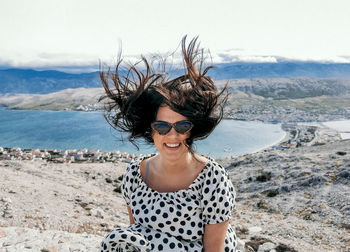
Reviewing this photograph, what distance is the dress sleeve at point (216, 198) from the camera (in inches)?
91.4

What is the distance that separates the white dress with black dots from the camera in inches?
90.7

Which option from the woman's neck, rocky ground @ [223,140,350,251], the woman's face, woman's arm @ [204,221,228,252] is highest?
the woman's face

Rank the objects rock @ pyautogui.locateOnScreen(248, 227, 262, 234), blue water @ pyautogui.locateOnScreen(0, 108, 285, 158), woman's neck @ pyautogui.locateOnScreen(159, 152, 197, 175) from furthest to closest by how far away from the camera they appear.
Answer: blue water @ pyautogui.locateOnScreen(0, 108, 285, 158)
rock @ pyautogui.locateOnScreen(248, 227, 262, 234)
woman's neck @ pyautogui.locateOnScreen(159, 152, 197, 175)

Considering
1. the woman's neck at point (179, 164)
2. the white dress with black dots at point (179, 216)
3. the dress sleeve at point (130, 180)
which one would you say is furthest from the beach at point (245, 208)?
the woman's neck at point (179, 164)

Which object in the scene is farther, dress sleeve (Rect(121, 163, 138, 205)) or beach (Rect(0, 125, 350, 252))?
beach (Rect(0, 125, 350, 252))

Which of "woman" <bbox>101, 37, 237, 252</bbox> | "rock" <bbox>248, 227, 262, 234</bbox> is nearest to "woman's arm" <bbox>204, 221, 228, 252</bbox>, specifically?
"woman" <bbox>101, 37, 237, 252</bbox>

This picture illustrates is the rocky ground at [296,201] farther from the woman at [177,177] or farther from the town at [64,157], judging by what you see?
the town at [64,157]

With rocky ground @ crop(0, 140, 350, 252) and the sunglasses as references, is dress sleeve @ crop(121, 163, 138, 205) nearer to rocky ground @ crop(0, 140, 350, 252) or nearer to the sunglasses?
the sunglasses

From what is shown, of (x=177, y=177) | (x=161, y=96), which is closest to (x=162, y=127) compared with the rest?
(x=161, y=96)

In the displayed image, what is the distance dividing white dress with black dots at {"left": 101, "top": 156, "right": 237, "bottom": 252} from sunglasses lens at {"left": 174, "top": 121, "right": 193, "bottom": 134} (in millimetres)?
396

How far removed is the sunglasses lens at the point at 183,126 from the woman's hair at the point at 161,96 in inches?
2.2

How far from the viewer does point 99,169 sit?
15586 mm

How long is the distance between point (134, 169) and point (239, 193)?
417 inches

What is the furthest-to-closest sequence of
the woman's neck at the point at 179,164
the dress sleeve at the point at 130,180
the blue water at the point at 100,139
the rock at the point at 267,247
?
the blue water at the point at 100,139 → the rock at the point at 267,247 → the dress sleeve at the point at 130,180 → the woman's neck at the point at 179,164
